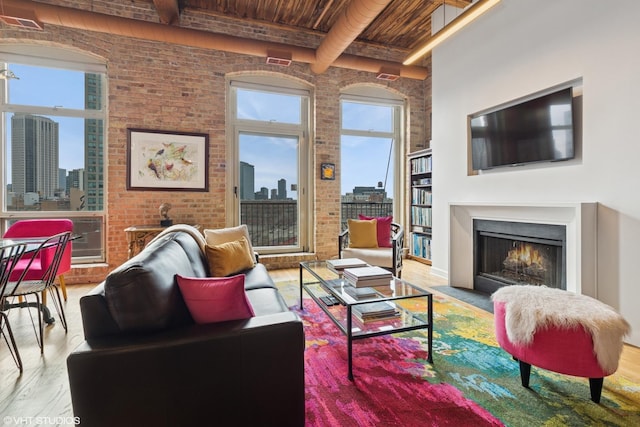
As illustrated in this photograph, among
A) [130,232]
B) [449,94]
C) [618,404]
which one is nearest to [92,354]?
[618,404]

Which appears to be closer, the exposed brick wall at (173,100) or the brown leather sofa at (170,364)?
the brown leather sofa at (170,364)

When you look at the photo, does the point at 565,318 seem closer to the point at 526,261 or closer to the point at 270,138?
the point at 526,261

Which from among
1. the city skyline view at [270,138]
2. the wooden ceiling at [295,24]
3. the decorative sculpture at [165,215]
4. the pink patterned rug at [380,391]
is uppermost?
the wooden ceiling at [295,24]

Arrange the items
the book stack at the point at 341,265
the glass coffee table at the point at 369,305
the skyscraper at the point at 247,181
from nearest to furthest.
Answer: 1. the glass coffee table at the point at 369,305
2. the book stack at the point at 341,265
3. the skyscraper at the point at 247,181

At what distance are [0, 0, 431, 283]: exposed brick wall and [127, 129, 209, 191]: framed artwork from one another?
9cm

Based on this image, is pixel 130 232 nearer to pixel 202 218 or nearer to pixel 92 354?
pixel 202 218

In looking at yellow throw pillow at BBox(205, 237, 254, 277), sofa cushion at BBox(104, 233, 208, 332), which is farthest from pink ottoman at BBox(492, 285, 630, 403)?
yellow throw pillow at BBox(205, 237, 254, 277)

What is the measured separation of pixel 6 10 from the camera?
315cm

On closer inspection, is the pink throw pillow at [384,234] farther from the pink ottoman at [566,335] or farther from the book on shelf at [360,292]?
the pink ottoman at [566,335]

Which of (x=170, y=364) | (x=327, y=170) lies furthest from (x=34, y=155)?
(x=170, y=364)

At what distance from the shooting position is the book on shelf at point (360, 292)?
214 centimetres

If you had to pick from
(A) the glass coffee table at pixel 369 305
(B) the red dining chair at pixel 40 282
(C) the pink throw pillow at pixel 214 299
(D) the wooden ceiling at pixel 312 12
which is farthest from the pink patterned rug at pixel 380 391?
(D) the wooden ceiling at pixel 312 12

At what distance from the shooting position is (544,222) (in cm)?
293

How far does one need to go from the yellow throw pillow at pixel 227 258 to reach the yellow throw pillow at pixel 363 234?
1612 mm
